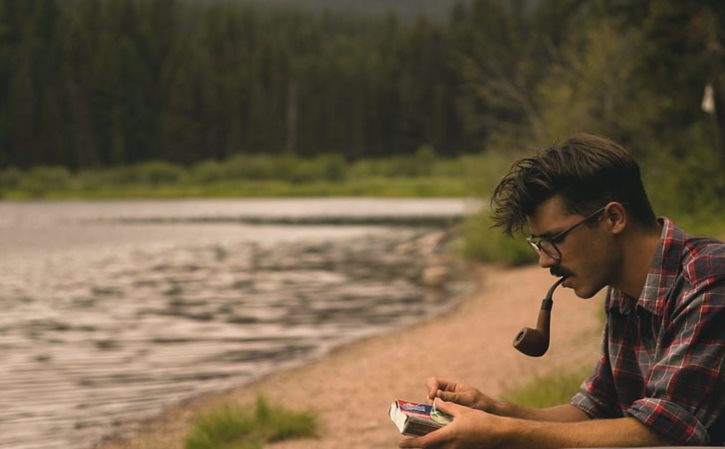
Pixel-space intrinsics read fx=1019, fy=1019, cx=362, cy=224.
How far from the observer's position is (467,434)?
8.13 feet

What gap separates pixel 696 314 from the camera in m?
2.39

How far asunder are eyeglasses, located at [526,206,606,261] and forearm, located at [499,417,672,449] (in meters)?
0.44

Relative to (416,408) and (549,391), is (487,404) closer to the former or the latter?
(416,408)

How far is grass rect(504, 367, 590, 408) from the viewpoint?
6820mm

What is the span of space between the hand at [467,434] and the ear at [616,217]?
559 mm

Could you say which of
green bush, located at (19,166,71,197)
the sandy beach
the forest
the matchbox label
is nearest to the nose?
the matchbox label

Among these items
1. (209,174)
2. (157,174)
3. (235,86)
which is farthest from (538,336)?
(235,86)

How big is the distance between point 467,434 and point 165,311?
45.8ft

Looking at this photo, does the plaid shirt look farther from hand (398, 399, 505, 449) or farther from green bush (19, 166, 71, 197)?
green bush (19, 166, 71, 197)

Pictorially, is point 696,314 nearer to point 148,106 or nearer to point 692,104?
point 692,104

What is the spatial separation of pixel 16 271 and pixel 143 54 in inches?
3078

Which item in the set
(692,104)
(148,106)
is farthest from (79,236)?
(148,106)

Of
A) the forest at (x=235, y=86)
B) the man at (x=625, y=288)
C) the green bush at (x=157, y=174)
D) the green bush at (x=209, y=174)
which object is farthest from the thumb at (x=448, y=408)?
the green bush at (x=157, y=174)

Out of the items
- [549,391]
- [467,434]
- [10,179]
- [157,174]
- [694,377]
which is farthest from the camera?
[157,174]
